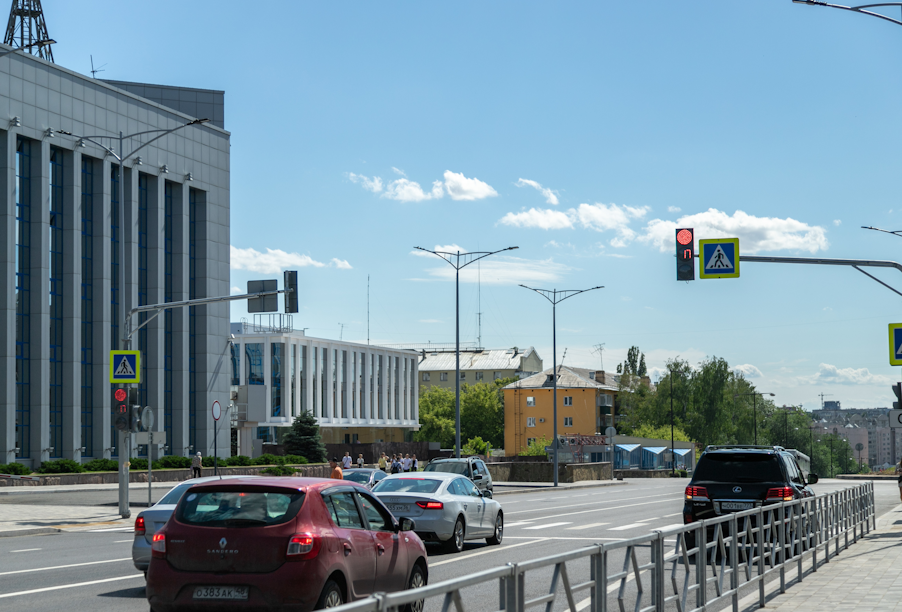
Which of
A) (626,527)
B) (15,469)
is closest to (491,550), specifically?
(626,527)

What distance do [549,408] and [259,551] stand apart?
4400 inches

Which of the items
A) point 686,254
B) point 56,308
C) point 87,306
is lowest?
point 686,254

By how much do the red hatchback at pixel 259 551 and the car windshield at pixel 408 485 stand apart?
8.41 meters

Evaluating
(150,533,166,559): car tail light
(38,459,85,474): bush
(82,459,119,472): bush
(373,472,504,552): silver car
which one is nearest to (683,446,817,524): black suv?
(373,472,504,552): silver car

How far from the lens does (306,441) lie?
231 ft

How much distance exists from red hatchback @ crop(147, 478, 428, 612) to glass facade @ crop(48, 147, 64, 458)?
47.1 meters

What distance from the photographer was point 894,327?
23438mm

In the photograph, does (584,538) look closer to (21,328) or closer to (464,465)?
(464,465)

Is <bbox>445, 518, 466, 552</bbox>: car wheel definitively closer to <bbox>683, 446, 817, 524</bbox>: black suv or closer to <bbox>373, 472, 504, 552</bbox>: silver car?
<bbox>373, 472, 504, 552</bbox>: silver car

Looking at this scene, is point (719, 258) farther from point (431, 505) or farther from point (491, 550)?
point (431, 505)

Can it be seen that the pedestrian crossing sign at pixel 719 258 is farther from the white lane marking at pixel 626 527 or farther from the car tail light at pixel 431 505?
the car tail light at pixel 431 505

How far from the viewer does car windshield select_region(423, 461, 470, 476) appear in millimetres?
30656

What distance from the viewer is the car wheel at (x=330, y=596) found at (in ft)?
28.0

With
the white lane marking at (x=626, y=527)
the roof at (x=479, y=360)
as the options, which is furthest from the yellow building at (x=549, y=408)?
the white lane marking at (x=626, y=527)
